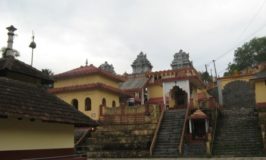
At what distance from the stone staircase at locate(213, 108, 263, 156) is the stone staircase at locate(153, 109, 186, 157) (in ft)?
8.83

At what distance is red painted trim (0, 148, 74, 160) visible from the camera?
9.59 m

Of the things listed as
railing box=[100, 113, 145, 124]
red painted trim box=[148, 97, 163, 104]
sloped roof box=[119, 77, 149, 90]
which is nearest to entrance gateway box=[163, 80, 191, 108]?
red painted trim box=[148, 97, 163, 104]

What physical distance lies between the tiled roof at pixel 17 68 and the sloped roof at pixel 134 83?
2408 centimetres

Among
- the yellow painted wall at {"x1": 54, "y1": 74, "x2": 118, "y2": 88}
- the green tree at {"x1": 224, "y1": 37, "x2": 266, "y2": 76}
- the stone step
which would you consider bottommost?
the stone step

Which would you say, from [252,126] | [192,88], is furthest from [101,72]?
[252,126]

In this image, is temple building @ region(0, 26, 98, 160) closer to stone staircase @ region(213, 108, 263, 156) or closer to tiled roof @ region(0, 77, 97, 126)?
tiled roof @ region(0, 77, 97, 126)

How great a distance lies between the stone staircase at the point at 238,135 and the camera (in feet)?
64.1

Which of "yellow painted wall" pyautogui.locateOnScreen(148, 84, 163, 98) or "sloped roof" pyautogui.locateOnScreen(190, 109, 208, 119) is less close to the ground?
"yellow painted wall" pyautogui.locateOnScreen(148, 84, 163, 98)

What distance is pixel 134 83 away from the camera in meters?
38.6

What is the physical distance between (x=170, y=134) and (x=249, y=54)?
34.2 m

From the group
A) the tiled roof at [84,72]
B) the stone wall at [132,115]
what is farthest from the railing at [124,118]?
the tiled roof at [84,72]

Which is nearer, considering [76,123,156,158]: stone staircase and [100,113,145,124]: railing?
[76,123,156,158]: stone staircase

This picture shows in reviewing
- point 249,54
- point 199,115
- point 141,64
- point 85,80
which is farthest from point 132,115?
point 141,64

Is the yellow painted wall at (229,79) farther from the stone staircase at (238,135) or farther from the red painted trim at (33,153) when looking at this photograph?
the red painted trim at (33,153)
